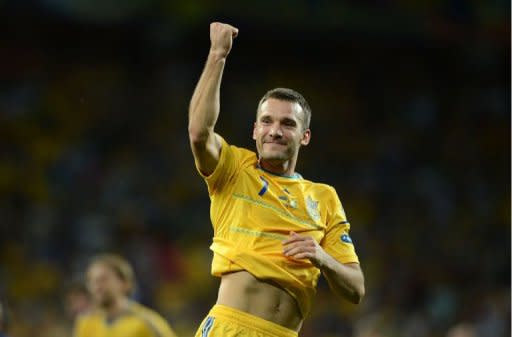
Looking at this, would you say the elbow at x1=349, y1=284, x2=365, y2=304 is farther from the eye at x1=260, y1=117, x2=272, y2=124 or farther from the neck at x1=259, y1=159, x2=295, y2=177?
the eye at x1=260, y1=117, x2=272, y2=124

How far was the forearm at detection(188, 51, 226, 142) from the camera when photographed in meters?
4.00

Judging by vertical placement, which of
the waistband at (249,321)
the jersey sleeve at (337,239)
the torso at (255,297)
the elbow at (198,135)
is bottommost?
the waistband at (249,321)

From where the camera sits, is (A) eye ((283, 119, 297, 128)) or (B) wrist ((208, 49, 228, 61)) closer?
(B) wrist ((208, 49, 228, 61))

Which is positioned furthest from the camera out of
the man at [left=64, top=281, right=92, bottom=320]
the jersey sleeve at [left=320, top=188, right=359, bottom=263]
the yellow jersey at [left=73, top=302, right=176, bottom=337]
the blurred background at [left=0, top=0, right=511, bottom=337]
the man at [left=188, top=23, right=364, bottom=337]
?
the blurred background at [left=0, top=0, right=511, bottom=337]

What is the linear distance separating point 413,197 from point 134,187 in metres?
4.15

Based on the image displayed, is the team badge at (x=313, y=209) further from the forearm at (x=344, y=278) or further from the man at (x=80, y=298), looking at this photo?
the man at (x=80, y=298)

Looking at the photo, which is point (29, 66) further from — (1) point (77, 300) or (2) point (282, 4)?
(1) point (77, 300)

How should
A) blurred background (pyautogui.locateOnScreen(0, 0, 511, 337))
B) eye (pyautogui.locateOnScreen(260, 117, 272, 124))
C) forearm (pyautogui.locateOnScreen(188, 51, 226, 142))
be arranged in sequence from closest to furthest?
forearm (pyautogui.locateOnScreen(188, 51, 226, 142)), eye (pyautogui.locateOnScreen(260, 117, 272, 124)), blurred background (pyautogui.locateOnScreen(0, 0, 511, 337))

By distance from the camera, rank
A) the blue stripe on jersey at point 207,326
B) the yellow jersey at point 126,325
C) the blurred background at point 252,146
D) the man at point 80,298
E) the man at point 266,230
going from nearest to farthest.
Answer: the man at point 266,230 → the blue stripe on jersey at point 207,326 → the yellow jersey at point 126,325 → the man at point 80,298 → the blurred background at point 252,146

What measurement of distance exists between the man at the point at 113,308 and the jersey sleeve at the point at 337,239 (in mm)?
3162

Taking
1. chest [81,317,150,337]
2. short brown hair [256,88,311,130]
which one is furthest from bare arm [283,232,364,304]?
chest [81,317,150,337]

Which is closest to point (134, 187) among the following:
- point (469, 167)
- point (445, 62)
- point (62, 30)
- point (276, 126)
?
point (62, 30)

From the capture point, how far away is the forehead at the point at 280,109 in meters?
4.39

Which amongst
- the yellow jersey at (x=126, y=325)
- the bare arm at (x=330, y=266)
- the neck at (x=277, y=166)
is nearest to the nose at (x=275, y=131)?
the neck at (x=277, y=166)
